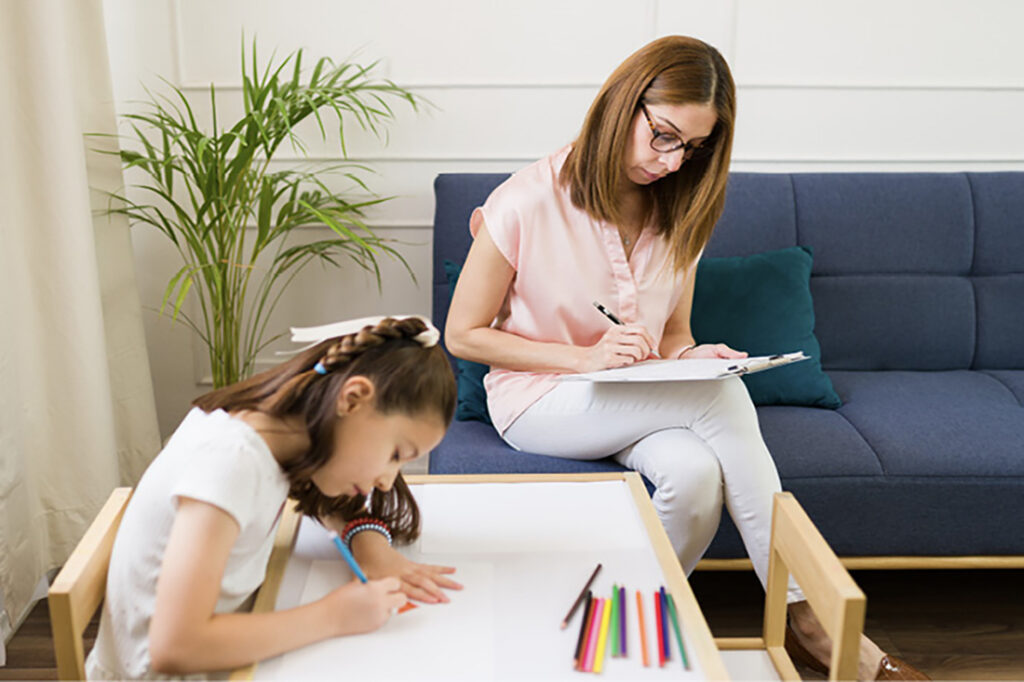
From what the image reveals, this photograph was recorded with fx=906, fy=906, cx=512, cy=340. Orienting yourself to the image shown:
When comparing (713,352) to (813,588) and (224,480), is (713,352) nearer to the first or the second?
(813,588)

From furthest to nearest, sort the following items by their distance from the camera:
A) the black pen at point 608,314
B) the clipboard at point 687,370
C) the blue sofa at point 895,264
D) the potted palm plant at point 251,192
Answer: the blue sofa at point 895,264
the potted palm plant at point 251,192
the black pen at point 608,314
the clipboard at point 687,370

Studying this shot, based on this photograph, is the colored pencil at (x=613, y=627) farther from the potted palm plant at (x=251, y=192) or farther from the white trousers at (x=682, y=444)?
the potted palm plant at (x=251, y=192)

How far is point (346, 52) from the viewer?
2.54 m

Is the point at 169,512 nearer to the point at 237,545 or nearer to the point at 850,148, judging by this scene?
the point at 237,545

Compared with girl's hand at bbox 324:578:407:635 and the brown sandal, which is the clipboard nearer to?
the brown sandal

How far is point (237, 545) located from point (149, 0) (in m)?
1.98

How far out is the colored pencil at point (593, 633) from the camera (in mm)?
965

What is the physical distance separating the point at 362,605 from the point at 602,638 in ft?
0.89

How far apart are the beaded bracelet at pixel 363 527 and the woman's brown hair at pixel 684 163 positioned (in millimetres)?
855

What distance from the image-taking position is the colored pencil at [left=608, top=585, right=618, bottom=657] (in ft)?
3.26

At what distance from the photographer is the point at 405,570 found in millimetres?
1146

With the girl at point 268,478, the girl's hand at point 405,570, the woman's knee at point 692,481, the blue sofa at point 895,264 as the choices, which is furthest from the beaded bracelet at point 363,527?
the blue sofa at point 895,264

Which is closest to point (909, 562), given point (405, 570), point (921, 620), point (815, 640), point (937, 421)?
point (921, 620)

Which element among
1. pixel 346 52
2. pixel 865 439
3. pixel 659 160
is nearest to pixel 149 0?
pixel 346 52
